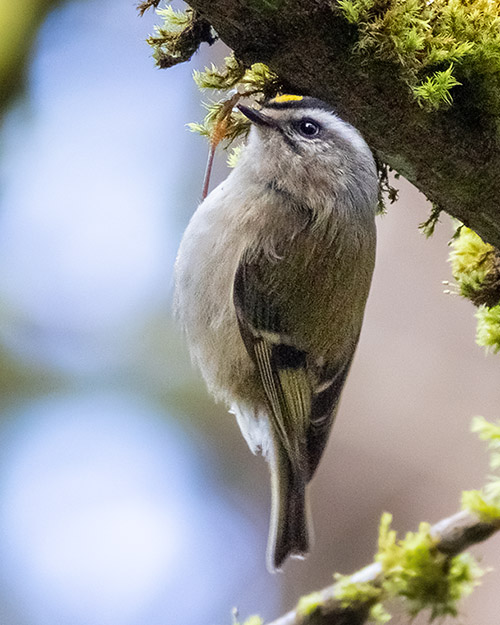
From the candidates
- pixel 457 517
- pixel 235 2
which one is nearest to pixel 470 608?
pixel 457 517

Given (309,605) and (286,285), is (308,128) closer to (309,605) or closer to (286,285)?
(286,285)

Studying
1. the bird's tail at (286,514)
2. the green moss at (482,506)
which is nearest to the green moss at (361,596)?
the green moss at (482,506)

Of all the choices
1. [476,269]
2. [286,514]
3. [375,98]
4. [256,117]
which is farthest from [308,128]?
[286,514]

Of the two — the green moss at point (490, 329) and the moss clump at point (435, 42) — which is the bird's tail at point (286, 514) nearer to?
the green moss at point (490, 329)

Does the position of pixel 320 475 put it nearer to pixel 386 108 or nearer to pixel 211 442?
pixel 211 442

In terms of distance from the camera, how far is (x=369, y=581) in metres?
0.66

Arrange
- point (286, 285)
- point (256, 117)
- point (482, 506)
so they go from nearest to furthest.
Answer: point (482, 506) < point (256, 117) < point (286, 285)

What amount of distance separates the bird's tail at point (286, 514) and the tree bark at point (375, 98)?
1.64 ft

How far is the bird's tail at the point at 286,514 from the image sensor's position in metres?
1.12

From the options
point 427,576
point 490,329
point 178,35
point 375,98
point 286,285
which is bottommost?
point 427,576

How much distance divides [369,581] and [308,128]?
625 mm

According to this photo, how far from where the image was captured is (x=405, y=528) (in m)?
1.90

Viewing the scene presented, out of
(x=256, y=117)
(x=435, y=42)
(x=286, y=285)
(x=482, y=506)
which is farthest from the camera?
(x=286, y=285)

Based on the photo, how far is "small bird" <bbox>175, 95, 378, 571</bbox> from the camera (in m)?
1.12
